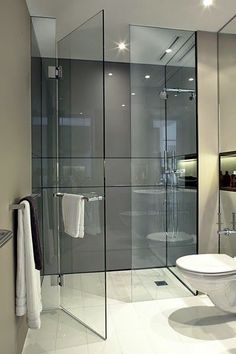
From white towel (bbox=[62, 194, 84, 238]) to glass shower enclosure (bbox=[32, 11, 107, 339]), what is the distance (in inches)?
6.0

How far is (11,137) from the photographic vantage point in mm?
1671

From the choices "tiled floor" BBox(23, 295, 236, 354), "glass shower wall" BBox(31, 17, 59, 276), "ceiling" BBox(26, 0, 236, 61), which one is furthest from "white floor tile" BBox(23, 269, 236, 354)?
"ceiling" BBox(26, 0, 236, 61)

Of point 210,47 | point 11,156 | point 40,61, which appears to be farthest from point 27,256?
point 210,47

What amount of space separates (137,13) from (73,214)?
1811mm

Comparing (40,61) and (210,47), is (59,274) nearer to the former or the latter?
(40,61)

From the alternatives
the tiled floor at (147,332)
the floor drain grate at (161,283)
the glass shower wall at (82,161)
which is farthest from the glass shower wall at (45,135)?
the floor drain grate at (161,283)

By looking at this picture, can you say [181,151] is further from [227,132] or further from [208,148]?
[227,132]

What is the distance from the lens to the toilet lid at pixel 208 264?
216 cm

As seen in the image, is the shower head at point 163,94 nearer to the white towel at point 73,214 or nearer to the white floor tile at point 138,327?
the white towel at point 73,214

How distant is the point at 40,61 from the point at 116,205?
1816 mm

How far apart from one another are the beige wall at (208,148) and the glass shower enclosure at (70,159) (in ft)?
3.29

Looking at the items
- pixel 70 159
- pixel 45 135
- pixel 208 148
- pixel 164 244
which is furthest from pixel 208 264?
pixel 45 135

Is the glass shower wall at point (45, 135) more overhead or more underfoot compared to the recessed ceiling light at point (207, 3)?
more underfoot

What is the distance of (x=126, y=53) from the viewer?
318 centimetres
